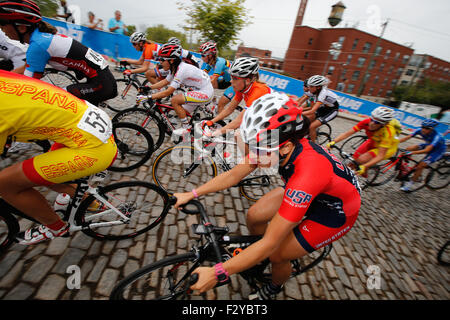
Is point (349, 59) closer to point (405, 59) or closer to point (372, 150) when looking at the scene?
point (405, 59)

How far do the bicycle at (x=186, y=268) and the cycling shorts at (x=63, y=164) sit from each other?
3.50 ft

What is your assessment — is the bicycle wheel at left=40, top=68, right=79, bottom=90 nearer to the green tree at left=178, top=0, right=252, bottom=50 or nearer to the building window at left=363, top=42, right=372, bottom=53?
the green tree at left=178, top=0, right=252, bottom=50

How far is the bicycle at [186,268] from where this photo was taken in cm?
177

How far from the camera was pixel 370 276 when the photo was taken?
3.07 metres

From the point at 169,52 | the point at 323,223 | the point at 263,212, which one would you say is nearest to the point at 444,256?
the point at 323,223

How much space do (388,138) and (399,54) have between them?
74098mm

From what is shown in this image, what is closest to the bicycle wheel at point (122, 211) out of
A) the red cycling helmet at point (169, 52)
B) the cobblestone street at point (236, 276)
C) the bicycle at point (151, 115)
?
the cobblestone street at point (236, 276)

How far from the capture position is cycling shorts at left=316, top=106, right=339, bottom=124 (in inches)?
247

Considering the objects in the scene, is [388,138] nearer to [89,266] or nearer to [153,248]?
[153,248]

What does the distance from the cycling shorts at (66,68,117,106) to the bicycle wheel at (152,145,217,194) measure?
5.66 ft

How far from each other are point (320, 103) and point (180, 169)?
4862 millimetres

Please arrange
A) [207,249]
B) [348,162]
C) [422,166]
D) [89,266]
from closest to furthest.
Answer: [207,249] → [89,266] → [348,162] → [422,166]
